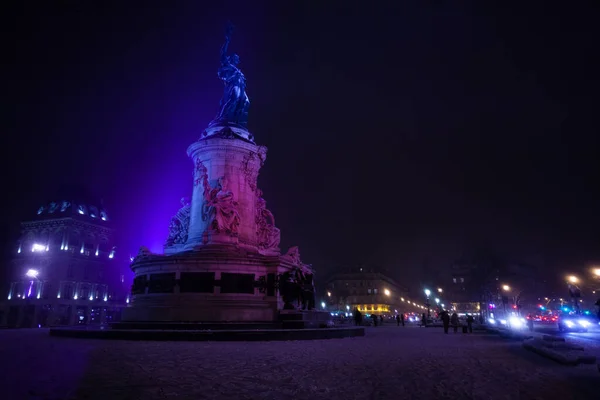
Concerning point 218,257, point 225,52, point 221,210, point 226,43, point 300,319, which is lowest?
point 300,319

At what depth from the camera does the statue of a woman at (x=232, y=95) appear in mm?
32688

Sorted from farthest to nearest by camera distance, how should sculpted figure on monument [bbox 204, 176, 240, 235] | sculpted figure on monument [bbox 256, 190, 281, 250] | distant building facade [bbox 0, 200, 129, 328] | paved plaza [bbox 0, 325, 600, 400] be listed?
distant building facade [bbox 0, 200, 129, 328], sculpted figure on monument [bbox 256, 190, 281, 250], sculpted figure on monument [bbox 204, 176, 240, 235], paved plaza [bbox 0, 325, 600, 400]

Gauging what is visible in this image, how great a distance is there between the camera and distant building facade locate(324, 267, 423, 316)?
120812 mm

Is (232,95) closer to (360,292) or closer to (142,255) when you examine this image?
(142,255)

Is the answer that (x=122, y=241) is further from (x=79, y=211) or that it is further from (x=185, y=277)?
(x=185, y=277)

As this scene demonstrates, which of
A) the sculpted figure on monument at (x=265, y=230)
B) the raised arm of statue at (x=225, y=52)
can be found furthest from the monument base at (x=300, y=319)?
the raised arm of statue at (x=225, y=52)

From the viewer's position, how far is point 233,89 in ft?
109

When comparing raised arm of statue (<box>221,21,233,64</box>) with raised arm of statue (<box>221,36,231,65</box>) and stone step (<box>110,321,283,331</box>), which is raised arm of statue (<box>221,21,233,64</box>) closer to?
raised arm of statue (<box>221,36,231,65</box>)

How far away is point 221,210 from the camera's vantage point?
86.9 feet

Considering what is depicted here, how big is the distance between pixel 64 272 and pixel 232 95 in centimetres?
5609

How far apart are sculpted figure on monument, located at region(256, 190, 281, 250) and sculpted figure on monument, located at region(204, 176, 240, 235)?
299 centimetres

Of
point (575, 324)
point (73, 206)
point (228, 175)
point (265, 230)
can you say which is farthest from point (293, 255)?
point (73, 206)

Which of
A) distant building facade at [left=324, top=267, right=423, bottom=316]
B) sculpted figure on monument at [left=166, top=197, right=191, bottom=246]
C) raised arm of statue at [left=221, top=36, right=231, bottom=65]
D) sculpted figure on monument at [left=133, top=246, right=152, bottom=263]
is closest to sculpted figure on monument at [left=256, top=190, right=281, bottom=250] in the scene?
sculpted figure on monument at [left=166, top=197, right=191, bottom=246]

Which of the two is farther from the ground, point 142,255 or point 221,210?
point 221,210
